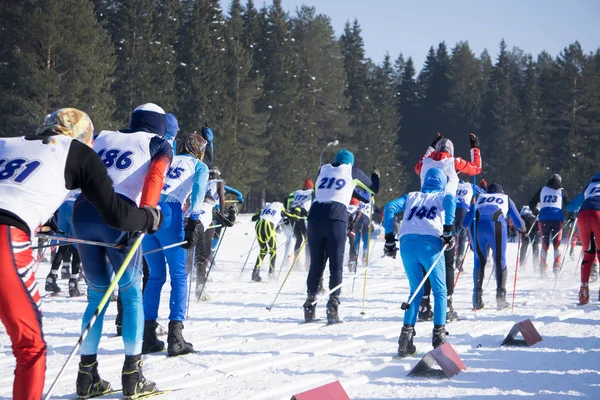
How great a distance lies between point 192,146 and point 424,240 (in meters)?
2.52

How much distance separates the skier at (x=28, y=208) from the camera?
10.4ft

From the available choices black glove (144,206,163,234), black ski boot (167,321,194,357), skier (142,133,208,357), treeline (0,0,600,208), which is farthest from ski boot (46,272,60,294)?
treeline (0,0,600,208)

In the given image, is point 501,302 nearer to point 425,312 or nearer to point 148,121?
point 425,312

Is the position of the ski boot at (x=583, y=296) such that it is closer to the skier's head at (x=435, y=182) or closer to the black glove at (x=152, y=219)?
the skier's head at (x=435, y=182)

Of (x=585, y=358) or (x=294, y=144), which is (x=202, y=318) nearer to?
(x=585, y=358)

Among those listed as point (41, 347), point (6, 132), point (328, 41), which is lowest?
point (41, 347)

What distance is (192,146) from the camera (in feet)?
22.0

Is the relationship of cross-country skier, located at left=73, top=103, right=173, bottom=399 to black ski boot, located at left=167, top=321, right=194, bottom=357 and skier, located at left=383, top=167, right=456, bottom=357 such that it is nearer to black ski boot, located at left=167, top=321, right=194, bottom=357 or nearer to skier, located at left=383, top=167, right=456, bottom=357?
black ski boot, located at left=167, top=321, right=194, bottom=357

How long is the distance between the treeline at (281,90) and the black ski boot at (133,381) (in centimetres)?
2706

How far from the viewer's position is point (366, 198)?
8.38 meters

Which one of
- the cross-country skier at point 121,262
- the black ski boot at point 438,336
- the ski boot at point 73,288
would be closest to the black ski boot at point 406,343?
the black ski boot at point 438,336

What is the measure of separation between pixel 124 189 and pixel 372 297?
6740mm

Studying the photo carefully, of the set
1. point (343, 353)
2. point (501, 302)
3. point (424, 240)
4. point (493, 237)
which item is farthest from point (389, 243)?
point (501, 302)

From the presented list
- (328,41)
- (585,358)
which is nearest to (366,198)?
(585,358)
